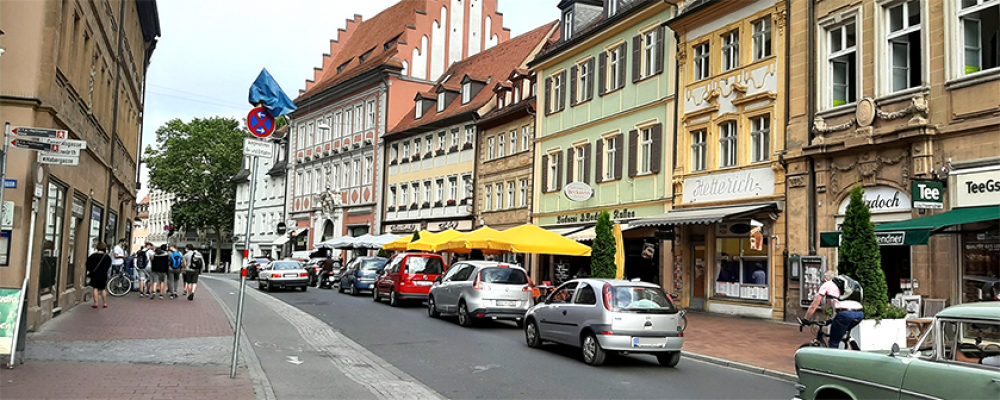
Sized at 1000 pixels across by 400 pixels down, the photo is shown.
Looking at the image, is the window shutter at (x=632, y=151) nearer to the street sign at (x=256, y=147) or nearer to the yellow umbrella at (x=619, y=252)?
the yellow umbrella at (x=619, y=252)

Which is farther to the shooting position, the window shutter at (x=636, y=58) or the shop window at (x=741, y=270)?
the window shutter at (x=636, y=58)

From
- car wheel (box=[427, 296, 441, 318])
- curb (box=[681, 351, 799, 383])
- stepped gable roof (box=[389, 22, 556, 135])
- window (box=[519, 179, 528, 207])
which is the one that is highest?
stepped gable roof (box=[389, 22, 556, 135])

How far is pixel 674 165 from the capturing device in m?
26.3

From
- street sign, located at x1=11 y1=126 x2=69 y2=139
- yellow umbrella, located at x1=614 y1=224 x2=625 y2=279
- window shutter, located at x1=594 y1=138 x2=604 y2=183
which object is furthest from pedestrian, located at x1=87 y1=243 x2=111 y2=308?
window shutter, located at x1=594 y1=138 x2=604 y2=183

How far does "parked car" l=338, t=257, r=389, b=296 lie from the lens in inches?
1247

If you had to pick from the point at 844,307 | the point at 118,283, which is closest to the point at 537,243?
the point at 844,307

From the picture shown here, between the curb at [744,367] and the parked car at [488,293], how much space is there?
5.37 m

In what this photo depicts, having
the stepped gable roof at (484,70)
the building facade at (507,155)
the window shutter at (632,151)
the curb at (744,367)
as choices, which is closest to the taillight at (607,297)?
the curb at (744,367)

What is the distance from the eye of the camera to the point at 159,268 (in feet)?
82.9

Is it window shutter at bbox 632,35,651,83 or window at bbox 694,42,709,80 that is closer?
window at bbox 694,42,709,80

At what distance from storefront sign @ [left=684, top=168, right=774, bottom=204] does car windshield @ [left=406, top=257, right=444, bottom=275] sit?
26.5ft

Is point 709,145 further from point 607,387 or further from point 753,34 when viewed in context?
→ point 607,387

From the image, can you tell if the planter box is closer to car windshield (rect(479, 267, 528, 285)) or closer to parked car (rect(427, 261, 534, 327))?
parked car (rect(427, 261, 534, 327))

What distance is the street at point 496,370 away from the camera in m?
10.4
